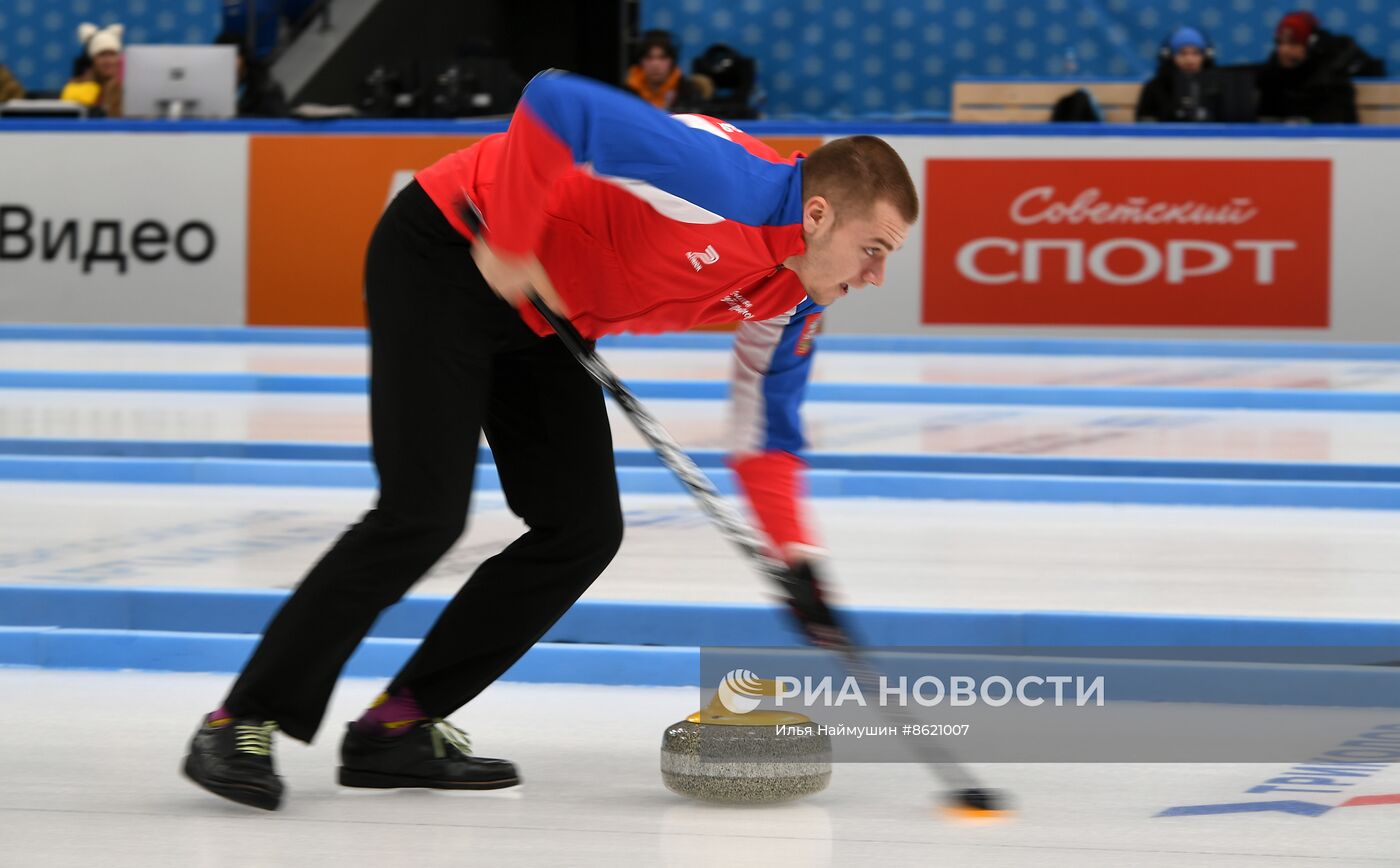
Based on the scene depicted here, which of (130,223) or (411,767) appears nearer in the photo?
(411,767)

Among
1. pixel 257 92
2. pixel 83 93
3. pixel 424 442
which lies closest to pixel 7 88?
pixel 83 93

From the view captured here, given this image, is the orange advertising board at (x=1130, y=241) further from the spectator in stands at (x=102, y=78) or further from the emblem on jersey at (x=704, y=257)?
→ the emblem on jersey at (x=704, y=257)

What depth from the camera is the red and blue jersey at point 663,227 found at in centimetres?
251

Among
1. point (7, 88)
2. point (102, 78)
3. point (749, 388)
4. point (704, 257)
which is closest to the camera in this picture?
point (704, 257)

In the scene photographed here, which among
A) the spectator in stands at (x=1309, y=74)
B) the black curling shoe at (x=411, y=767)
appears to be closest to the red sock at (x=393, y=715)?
the black curling shoe at (x=411, y=767)

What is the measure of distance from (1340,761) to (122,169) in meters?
8.83

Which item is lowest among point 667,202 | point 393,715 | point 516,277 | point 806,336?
point 393,715

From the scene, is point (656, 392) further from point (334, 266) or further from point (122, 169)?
point (122, 169)

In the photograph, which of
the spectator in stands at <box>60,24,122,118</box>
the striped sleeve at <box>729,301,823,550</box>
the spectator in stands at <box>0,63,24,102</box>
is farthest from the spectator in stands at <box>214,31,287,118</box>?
the striped sleeve at <box>729,301,823,550</box>

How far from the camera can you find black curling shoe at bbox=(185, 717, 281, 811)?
2.65 meters

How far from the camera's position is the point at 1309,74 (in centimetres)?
1073

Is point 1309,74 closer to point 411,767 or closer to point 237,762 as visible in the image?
point 411,767

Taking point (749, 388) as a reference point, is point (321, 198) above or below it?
below

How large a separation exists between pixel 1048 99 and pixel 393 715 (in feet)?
29.7
